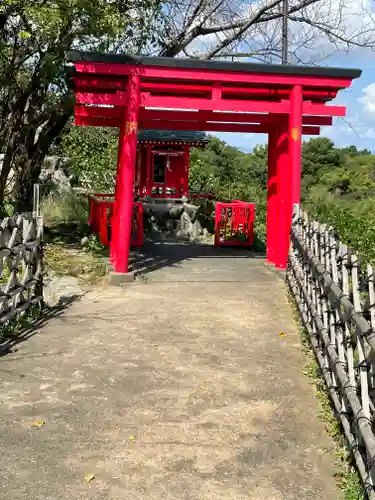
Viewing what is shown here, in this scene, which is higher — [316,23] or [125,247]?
[316,23]

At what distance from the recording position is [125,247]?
27.8ft

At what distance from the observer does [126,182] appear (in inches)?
330

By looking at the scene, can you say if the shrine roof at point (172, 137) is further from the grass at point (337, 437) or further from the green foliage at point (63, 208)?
the grass at point (337, 437)

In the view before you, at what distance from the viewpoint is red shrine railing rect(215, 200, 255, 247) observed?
1248cm

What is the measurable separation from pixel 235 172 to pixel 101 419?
136 ft

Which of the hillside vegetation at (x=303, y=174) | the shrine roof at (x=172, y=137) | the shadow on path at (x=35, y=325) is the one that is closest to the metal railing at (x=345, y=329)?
the shadow on path at (x=35, y=325)

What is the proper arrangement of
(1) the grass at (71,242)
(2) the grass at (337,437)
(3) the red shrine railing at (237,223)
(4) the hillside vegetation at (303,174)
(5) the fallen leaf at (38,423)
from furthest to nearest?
(4) the hillside vegetation at (303,174), (3) the red shrine railing at (237,223), (1) the grass at (71,242), (5) the fallen leaf at (38,423), (2) the grass at (337,437)

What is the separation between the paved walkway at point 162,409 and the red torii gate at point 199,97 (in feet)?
8.22

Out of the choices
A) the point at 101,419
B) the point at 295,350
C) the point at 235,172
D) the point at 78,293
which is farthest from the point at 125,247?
the point at 235,172

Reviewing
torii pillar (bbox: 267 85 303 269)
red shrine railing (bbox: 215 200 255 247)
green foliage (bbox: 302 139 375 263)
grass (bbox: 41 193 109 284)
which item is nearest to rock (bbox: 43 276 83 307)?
grass (bbox: 41 193 109 284)

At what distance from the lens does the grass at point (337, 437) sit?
9.40 feet

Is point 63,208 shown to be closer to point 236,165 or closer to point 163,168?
point 163,168

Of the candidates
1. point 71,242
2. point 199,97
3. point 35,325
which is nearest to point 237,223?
point 71,242

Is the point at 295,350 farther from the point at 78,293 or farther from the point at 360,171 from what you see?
the point at 360,171
